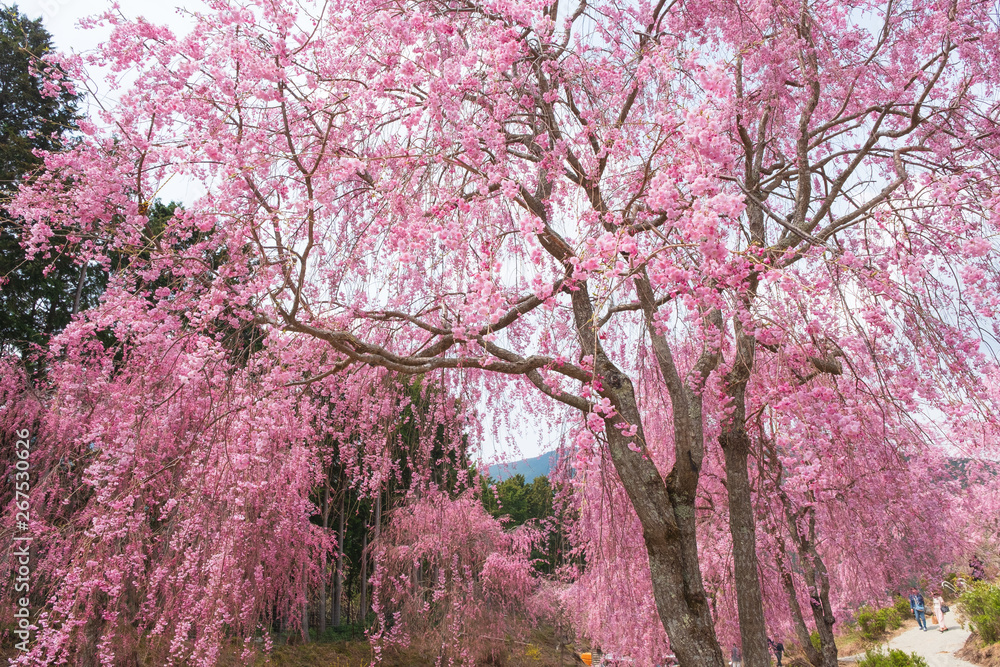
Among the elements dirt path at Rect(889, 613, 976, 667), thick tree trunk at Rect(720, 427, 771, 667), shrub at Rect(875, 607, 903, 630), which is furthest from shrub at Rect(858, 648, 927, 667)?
shrub at Rect(875, 607, 903, 630)

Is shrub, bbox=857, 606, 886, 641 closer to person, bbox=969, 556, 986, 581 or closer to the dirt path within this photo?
the dirt path

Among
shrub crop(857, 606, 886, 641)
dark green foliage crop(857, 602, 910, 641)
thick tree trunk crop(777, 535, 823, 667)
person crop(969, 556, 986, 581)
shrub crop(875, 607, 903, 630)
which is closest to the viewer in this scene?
thick tree trunk crop(777, 535, 823, 667)

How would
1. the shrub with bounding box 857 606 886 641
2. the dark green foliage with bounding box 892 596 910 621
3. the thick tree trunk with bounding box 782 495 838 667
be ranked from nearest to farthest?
the thick tree trunk with bounding box 782 495 838 667
the shrub with bounding box 857 606 886 641
the dark green foliage with bounding box 892 596 910 621

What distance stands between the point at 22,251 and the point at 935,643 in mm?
21328

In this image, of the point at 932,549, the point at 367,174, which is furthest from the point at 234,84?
the point at 932,549

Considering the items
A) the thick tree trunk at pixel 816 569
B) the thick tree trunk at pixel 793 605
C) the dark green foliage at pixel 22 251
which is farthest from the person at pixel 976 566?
the dark green foliage at pixel 22 251

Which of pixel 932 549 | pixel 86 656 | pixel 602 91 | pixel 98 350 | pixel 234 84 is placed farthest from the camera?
pixel 932 549

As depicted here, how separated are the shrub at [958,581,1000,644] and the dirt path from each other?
0.64m

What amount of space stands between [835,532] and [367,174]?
25.7ft

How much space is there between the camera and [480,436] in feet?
21.7

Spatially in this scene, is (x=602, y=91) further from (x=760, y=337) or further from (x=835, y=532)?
(x=835, y=532)

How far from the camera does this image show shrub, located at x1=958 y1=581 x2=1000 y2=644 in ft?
31.7

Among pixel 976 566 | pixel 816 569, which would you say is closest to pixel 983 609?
pixel 976 566

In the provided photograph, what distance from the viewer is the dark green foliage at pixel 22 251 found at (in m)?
11.1
